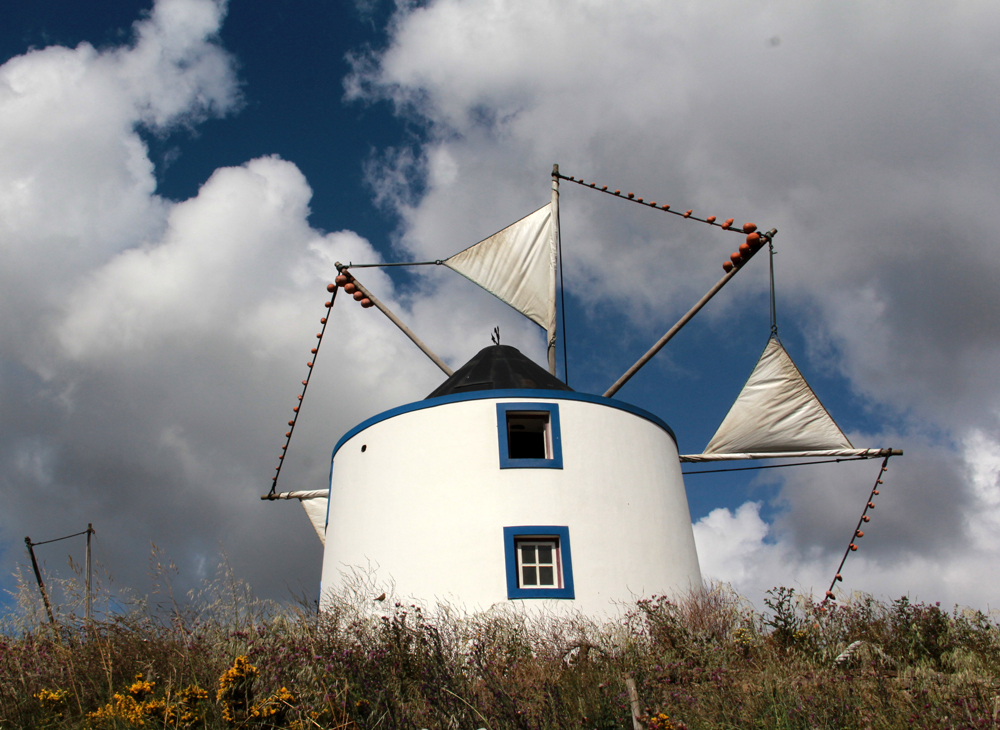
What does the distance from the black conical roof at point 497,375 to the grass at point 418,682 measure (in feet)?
23.1

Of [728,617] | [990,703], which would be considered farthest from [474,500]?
[990,703]

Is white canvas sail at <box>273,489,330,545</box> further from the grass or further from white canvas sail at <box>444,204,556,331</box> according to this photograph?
the grass

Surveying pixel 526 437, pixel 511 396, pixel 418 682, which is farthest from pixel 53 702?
pixel 526 437

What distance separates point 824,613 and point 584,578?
12.1ft

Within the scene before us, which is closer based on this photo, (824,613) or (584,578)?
(824,613)

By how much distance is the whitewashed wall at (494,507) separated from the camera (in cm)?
1217

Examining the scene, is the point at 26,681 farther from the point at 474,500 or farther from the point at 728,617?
the point at 728,617

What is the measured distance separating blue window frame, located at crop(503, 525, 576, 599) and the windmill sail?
20.6 feet

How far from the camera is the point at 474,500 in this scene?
496 inches

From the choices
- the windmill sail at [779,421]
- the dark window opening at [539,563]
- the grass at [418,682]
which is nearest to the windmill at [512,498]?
the dark window opening at [539,563]

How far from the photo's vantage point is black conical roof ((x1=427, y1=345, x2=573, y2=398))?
15.1 meters

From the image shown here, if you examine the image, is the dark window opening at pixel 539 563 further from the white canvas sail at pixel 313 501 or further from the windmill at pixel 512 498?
the white canvas sail at pixel 313 501

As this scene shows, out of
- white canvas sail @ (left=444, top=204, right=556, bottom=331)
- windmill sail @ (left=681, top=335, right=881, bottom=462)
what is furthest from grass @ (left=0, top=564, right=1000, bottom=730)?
white canvas sail @ (left=444, top=204, right=556, bottom=331)

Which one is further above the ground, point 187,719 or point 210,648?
point 210,648
